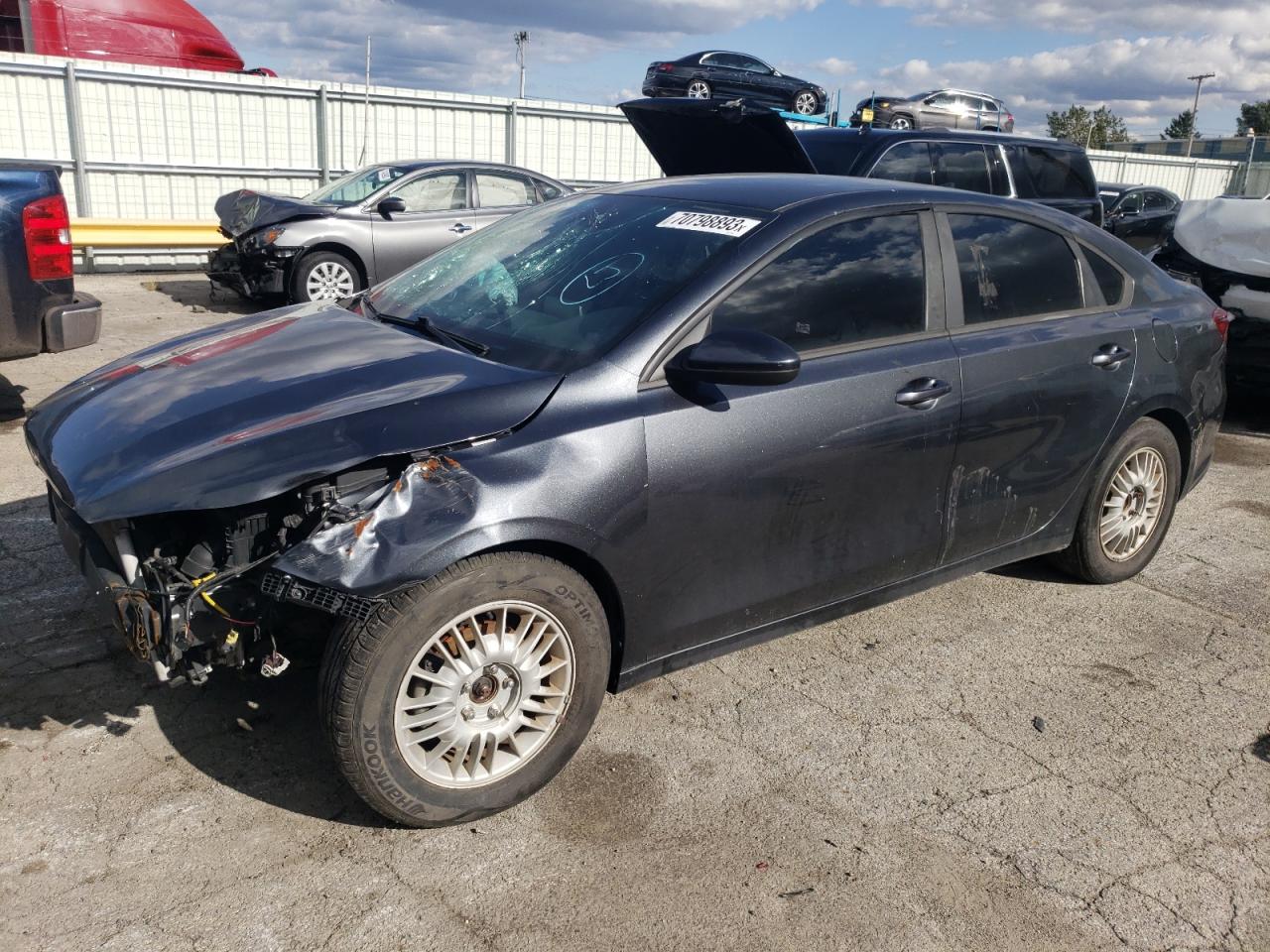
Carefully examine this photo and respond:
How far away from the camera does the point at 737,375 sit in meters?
3.01

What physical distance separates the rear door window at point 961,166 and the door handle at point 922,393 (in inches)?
225

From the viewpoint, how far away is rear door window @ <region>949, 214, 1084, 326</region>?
12.7 feet

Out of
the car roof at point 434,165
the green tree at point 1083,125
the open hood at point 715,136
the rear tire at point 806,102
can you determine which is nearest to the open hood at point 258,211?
the car roof at point 434,165

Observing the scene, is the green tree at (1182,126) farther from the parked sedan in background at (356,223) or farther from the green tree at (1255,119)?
the parked sedan in background at (356,223)

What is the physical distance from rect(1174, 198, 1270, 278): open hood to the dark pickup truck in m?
7.41

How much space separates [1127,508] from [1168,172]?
26.5 metres

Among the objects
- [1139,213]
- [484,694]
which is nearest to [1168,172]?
[1139,213]

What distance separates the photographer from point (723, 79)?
20688 millimetres

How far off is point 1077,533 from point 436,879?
3087 mm

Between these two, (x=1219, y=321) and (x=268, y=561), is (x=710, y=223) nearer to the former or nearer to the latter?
(x=268, y=561)

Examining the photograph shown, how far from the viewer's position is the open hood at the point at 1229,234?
727 centimetres

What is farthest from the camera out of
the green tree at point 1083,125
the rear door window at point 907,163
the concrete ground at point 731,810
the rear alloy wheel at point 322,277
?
the green tree at point 1083,125

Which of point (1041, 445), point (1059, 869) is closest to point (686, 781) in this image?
point (1059, 869)

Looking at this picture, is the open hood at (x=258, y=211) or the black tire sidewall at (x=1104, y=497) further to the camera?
the open hood at (x=258, y=211)
